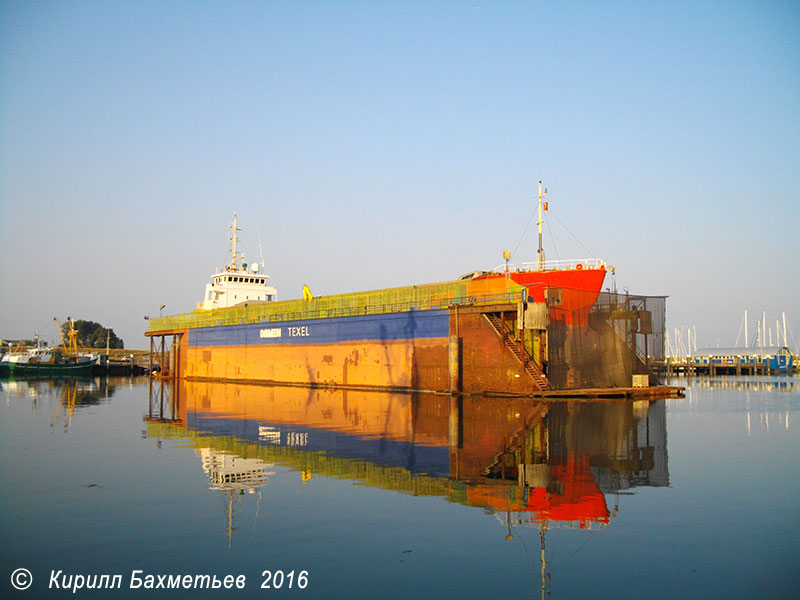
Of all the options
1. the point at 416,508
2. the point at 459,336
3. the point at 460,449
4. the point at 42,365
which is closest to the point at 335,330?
the point at 459,336

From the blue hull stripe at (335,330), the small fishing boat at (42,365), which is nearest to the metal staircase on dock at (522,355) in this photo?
the blue hull stripe at (335,330)

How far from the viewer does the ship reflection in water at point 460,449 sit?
10270 millimetres

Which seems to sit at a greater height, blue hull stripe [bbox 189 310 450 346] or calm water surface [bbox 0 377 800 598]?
blue hull stripe [bbox 189 310 450 346]

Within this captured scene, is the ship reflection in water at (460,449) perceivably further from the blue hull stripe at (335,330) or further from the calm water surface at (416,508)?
the blue hull stripe at (335,330)

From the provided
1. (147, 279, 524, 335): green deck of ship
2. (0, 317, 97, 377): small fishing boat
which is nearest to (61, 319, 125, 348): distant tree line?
(0, 317, 97, 377): small fishing boat

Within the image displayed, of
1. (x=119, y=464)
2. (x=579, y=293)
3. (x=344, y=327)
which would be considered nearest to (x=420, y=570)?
(x=119, y=464)

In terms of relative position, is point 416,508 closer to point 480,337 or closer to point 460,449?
point 460,449

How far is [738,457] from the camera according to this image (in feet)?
46.9

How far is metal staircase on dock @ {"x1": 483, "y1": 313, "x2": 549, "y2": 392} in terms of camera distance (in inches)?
1092

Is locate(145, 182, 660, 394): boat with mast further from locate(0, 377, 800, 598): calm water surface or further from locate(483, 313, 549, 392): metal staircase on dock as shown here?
locate(0, 377, 800, 598): calm water surface

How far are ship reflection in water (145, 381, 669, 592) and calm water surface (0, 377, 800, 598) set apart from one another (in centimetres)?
8

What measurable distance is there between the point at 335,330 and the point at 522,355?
13120mm

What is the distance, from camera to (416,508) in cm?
948

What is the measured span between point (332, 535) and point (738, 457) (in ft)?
34.1
